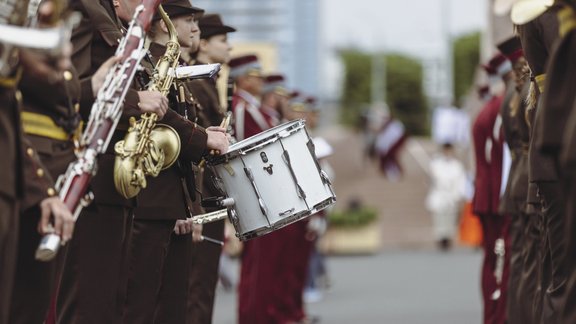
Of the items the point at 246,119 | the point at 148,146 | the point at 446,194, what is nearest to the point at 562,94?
the point at 148,146

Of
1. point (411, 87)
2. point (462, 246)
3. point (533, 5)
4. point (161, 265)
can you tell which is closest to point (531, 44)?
point (533, 5)

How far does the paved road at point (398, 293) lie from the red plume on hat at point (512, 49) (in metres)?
3.99

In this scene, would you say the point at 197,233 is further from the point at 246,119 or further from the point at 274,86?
the point at 274,86

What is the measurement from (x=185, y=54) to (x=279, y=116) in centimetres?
524

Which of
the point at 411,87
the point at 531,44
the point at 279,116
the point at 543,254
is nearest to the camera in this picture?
the point at 531,44

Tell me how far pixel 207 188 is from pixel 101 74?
3.12m

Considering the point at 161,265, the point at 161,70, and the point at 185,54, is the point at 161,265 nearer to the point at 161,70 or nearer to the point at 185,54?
the point at 161,70

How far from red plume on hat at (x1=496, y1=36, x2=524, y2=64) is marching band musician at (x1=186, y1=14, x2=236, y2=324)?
6.54 feet

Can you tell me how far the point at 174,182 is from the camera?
8.66m

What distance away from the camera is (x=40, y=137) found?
686 cm

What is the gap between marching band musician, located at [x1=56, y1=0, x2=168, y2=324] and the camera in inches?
307

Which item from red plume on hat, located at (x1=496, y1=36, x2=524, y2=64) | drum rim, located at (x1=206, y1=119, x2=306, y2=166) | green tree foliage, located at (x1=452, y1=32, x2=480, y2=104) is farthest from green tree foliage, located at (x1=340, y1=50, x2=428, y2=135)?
drum rim, located at (x1=206, y1=119, x2=306, y2=166)

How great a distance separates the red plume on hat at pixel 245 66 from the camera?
1380 centimetres

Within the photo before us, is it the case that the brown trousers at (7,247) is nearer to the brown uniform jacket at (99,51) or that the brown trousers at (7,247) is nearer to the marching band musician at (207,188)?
the brown uniform jacket at (99,51)
